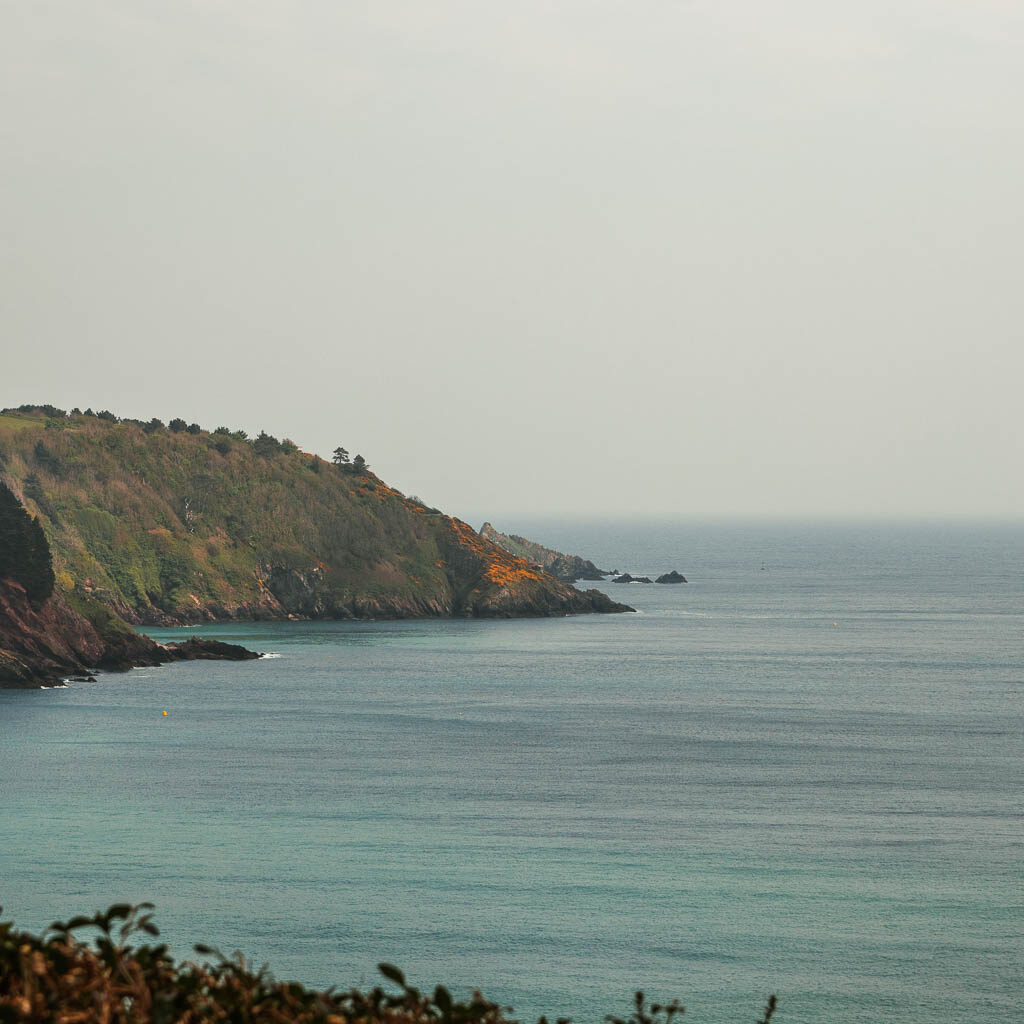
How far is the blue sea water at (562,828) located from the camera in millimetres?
49000

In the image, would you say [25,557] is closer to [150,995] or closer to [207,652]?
[207,652]

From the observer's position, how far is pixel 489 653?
156625 mm

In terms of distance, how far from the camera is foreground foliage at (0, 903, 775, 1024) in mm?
9523

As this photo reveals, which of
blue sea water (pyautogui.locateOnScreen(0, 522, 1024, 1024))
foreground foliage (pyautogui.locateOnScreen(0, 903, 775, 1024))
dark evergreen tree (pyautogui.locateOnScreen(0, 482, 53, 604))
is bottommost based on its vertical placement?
blue sea water (pyautogui.locateOnScreen(0, 522, 1024, 1024))

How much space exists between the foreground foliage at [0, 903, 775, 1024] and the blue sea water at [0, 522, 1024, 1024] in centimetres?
3541

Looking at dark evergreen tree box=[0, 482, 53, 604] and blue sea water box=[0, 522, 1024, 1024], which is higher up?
dark evergreen tree box=[0, 482, 53, 604]

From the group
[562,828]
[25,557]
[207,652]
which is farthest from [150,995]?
[207,652]

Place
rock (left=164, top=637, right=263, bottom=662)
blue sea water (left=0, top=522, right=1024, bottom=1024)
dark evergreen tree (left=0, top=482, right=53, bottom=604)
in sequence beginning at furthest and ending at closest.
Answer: rock (left=164, top=637, right=263, bottom=662), dark evergreen tree (left=0, top=482, right=53, bottom=604), blue sea water (left=0, top=522, right=1024, bottom=1024)

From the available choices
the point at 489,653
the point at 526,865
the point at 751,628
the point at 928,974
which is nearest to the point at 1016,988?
the point at 928,974

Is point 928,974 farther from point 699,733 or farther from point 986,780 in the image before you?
point 699,733

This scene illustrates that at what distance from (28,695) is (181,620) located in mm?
66900

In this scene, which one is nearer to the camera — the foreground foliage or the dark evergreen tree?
the foreground foliage

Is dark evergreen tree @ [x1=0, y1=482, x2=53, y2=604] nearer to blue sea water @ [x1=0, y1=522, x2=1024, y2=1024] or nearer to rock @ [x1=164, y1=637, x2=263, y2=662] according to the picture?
blue sea water @ [x1=0, y1=522, x2=1024, y2=1024]

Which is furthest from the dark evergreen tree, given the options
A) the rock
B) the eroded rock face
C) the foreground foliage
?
the foreground foliage
